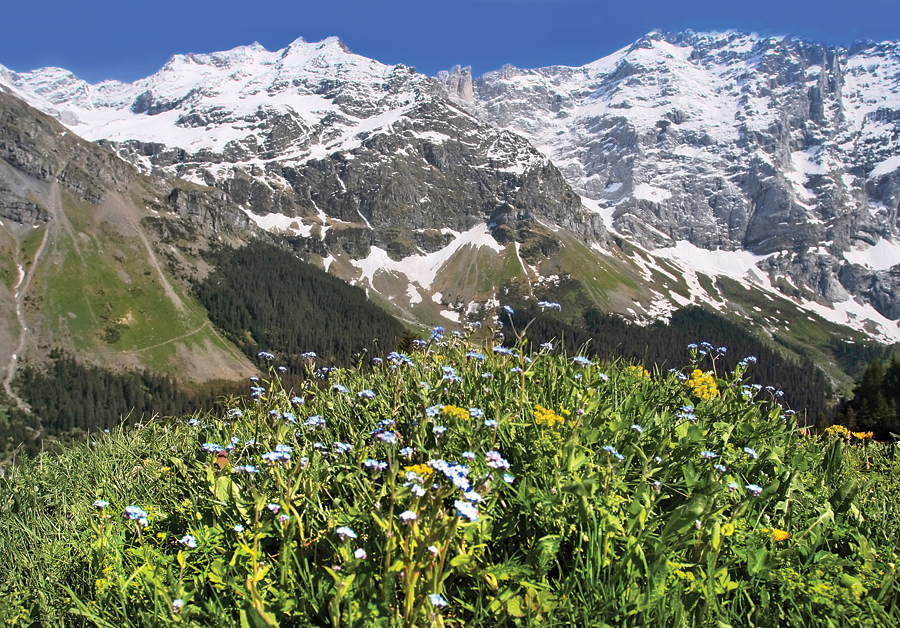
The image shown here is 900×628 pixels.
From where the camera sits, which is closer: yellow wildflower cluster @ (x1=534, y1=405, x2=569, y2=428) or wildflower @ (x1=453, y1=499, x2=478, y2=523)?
wildflower @ (x1=453, y1=499, x2=478, y2=523)

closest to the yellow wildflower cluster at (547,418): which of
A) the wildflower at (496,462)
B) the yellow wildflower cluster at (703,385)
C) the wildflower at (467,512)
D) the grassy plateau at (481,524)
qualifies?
the grassy plateau at (481,524)

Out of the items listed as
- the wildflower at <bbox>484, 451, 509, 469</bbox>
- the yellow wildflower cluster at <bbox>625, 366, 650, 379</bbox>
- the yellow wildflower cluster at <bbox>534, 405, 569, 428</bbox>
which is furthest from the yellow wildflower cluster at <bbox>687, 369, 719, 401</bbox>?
the wildflower at <bbox>484, 451, 509, 469</bbox>

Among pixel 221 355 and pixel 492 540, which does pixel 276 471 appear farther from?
pixel 221 355

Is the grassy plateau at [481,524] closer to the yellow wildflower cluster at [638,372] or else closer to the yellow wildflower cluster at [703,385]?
the yellow wildflower cluster at [703,385]

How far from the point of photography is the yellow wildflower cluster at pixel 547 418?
4223mm

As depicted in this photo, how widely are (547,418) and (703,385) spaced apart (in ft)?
9.54

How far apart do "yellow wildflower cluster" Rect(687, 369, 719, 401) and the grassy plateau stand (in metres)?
0.06

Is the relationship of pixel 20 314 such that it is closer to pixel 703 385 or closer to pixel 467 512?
pixel 703 385

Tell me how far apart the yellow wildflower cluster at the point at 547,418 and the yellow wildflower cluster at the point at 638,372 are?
3006mm

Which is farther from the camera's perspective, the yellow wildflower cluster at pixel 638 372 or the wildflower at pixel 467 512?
the yellow wildflower cluster at pixel 638 372

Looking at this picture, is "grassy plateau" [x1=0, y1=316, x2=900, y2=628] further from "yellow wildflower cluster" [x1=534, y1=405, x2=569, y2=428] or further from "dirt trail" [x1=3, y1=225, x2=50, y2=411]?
"dirt trail" [x1=3, y1=225, x2=50, y2=411]

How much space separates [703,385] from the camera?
6.11 metres

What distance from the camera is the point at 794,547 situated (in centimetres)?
346

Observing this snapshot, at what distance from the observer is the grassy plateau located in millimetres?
2961
